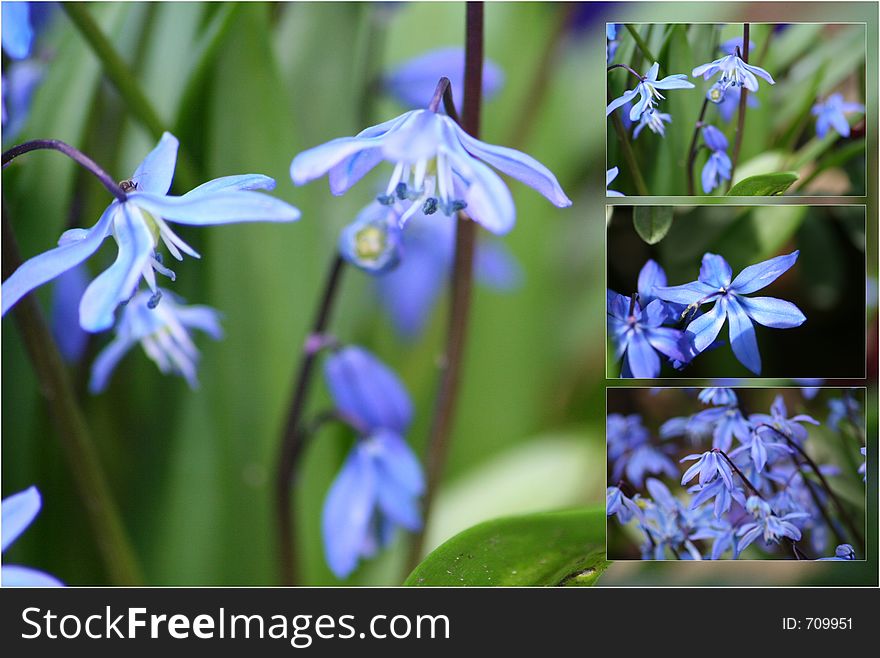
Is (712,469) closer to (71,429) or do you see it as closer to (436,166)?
(436,166)

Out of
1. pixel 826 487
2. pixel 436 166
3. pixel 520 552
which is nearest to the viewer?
pixel 436 166

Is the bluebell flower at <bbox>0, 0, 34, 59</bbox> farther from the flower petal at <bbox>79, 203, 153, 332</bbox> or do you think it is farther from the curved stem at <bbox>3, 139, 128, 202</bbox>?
the flower petal at <bbox>79, 203, 153, 332</bbox>

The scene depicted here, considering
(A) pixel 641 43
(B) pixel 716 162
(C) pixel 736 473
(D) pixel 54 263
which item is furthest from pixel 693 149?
(D) pixel 54 263

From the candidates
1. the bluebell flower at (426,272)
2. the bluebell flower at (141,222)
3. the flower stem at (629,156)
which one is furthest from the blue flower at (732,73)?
the bluebell flower at (141,222)

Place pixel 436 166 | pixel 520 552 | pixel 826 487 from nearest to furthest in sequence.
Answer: pixel 436 166
pixel 520 552
pixel 826 487

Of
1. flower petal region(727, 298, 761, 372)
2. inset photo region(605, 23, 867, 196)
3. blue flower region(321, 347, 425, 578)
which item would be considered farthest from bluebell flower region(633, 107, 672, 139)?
blue flower region(321, 347, 425, 578)

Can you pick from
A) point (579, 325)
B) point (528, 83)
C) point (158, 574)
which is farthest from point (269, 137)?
point (158, 574)

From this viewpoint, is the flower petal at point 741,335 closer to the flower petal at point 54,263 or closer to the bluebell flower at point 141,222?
the bluebell flower at point 141,222
